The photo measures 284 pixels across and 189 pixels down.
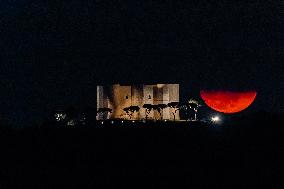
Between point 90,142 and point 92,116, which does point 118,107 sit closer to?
point 92,116

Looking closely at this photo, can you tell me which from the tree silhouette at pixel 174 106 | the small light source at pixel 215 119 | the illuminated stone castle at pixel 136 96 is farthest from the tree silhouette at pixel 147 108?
the small light source at pixel 215 119

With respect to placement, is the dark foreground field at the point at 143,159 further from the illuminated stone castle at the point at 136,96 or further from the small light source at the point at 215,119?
the illuminated stone castle at the point at 136,96

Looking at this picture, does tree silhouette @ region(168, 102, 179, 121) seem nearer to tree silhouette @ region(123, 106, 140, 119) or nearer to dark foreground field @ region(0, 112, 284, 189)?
tree silhouette @ region(123, 106, 140, 119)

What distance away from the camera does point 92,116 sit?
205 ft

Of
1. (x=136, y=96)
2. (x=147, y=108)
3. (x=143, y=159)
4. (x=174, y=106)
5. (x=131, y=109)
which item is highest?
(x=136, y=96)

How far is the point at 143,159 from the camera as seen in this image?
75.9ft

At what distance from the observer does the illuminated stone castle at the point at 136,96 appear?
2429 inches

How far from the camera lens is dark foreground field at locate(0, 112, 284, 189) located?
18.0m

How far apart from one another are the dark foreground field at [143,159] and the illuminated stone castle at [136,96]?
28.2m

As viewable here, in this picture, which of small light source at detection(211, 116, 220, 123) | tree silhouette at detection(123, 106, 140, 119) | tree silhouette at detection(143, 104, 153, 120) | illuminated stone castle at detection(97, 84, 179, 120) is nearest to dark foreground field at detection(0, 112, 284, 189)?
small light source at detection(211, 116, 220, 123)

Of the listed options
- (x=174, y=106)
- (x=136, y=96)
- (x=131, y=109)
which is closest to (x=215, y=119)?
(x=174, y=106)

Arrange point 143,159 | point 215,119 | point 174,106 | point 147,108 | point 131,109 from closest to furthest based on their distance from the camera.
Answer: point 143,159
point 215,119
point 174,106
point 131,109
point 147,108

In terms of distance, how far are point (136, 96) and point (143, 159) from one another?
3919 centimetres

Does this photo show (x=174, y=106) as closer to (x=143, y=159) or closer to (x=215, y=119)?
(x=215, y=119)
